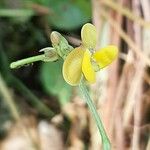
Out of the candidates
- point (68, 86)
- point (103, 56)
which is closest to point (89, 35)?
point (103, 56)

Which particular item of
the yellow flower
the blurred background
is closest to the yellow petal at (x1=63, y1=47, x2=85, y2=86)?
the yellow flower

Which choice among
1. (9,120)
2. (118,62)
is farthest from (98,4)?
(9,120)

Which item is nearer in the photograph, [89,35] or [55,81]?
[89,35]

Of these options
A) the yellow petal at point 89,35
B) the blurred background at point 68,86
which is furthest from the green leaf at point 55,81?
the yellow petal at point 89,35

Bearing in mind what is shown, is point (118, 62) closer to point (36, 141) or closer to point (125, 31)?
point (125, 31)

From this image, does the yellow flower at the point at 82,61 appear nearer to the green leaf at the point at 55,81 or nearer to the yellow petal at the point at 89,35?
the yellow petal at the point at 89,35

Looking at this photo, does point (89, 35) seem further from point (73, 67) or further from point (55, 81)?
point (55, 81)
